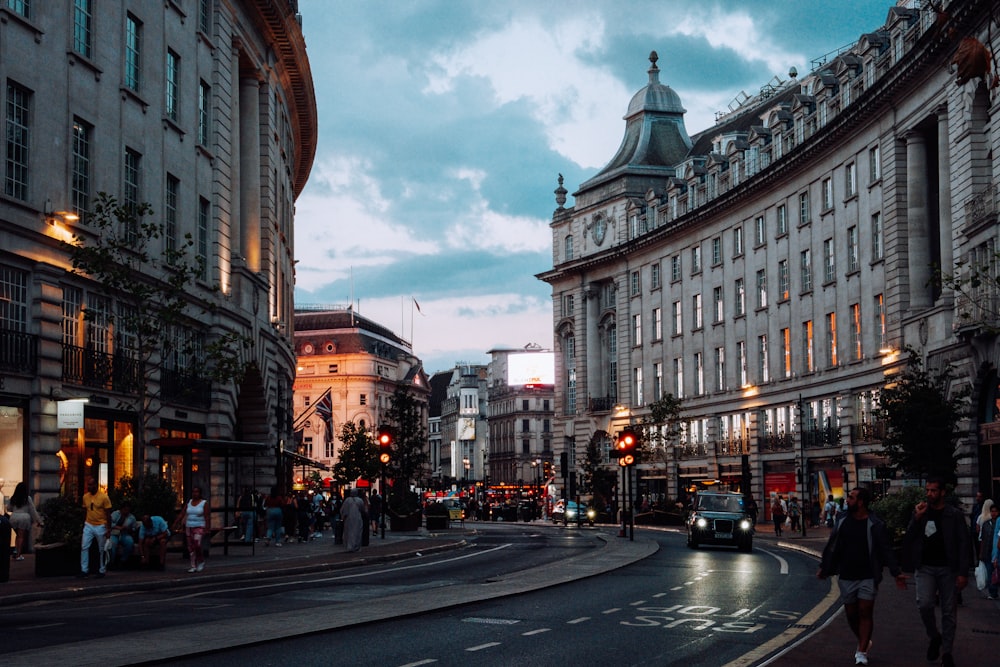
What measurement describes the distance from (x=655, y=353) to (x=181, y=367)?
56469 millimetres

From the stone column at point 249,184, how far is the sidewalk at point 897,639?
3313 cm

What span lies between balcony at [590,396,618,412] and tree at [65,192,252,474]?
6172 cm

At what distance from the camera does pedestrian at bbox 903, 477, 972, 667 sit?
14.4m

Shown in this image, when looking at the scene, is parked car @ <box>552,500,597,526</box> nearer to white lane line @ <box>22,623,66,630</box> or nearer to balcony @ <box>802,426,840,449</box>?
balcony @ <box>802,426,840,449</box>

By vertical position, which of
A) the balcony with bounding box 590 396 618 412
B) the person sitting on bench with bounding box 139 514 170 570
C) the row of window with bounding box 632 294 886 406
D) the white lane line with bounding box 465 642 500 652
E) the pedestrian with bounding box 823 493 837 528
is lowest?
the pedestrian with bounding box 823 493 837 528

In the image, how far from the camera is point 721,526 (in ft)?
135

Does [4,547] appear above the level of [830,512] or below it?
above

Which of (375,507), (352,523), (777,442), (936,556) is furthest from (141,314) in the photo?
(777,442)

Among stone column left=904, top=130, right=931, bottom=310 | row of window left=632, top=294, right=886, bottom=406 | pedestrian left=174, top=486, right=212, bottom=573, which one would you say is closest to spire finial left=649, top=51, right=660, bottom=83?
row of window left=632, top=294, right=886, bottom=406

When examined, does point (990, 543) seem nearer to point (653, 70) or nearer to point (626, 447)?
point (626, 447)

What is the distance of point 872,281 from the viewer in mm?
61156

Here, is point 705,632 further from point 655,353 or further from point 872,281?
point 655,353

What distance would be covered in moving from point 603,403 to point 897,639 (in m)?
87.3

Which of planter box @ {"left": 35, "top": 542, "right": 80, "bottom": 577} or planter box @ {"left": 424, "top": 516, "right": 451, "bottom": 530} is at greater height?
planter box @ {"left": 35, "top": 542, "right": 80, "bottom": 577}
